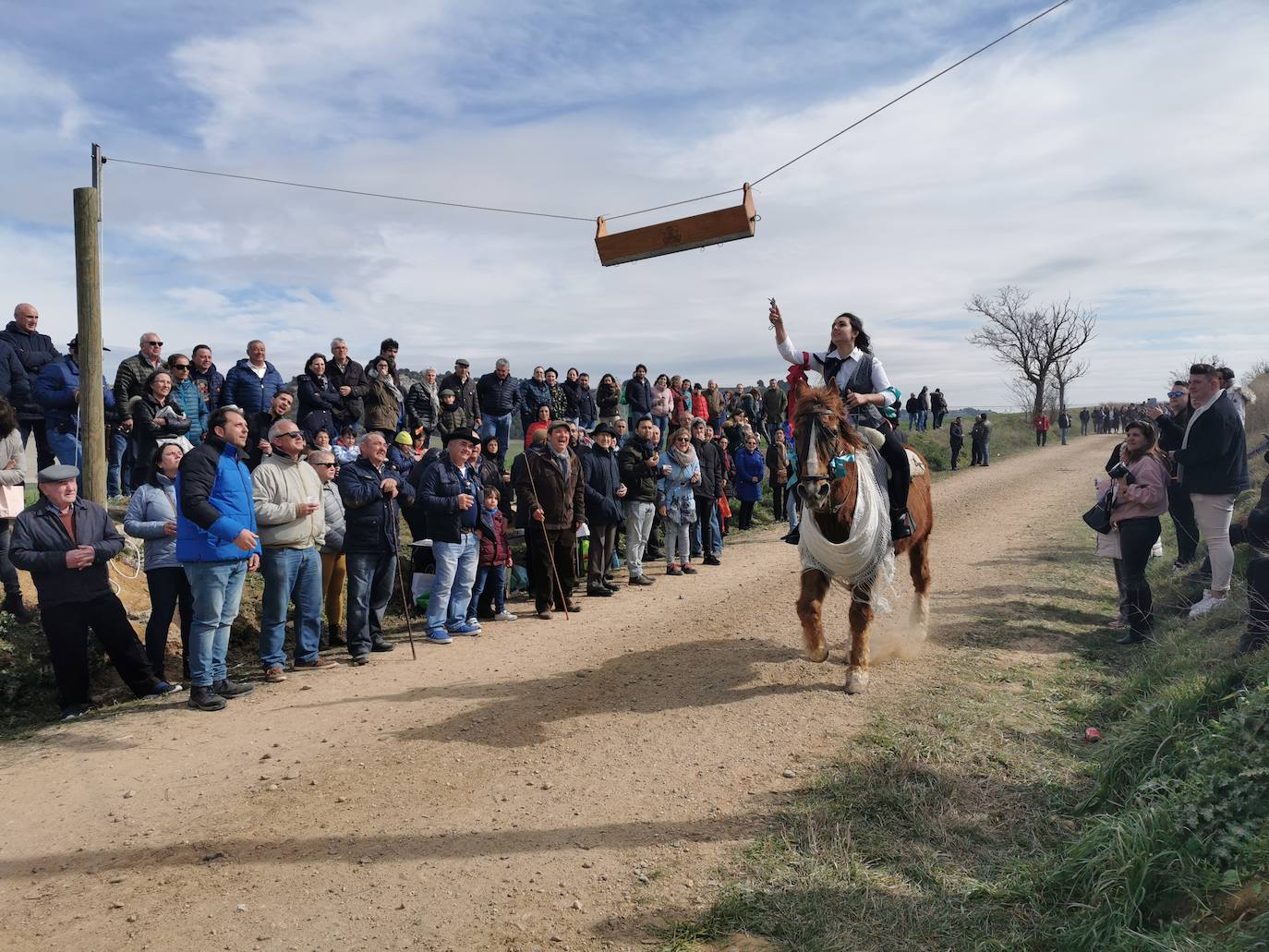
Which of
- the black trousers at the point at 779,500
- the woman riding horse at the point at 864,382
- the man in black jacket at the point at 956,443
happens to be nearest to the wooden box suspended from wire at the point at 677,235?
the woman riding horse at the point at 864,382

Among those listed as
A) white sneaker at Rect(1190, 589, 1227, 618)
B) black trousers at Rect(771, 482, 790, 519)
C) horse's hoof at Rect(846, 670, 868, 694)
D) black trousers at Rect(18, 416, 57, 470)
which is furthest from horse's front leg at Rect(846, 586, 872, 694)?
black trousers at Rect(771, 482, 790, 519)

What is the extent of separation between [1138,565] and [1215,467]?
120 cm

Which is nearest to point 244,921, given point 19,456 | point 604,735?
point 604,735

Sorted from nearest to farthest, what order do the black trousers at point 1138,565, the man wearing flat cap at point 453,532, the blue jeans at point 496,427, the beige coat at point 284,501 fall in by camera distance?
the beige coat at point 284,501
the black trousers at point 1138,565
the man wearing flat cap at point 453,532
the blue jeans at point 496,427

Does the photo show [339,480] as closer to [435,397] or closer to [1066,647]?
[435,397]

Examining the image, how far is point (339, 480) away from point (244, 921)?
4.93 metres

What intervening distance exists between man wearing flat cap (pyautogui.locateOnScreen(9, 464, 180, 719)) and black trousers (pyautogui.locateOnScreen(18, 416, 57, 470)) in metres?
3.62

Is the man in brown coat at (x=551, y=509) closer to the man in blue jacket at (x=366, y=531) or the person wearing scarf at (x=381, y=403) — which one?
the man in blue jacket at (x=366, y=531)

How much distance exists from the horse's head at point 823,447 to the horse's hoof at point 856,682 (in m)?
1.36

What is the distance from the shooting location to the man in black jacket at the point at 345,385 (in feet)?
37.7

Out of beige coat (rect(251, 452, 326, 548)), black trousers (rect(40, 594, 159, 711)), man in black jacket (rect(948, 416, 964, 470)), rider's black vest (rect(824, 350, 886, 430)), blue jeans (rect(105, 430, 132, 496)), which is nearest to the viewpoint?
black trousers (rect(40, 594, 159, 711))

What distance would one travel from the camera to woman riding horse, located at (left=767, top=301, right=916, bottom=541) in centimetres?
699

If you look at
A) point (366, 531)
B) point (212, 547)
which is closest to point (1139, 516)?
point (366, 531)

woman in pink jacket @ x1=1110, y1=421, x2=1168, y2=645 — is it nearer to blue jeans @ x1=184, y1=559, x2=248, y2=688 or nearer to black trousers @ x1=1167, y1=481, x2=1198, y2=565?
black trousers @ x1=1167, y1=481, x2=1198, y2=565
